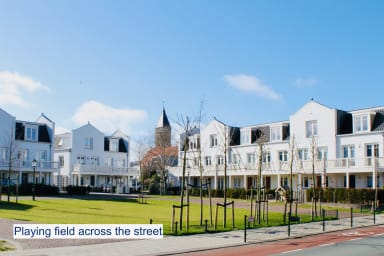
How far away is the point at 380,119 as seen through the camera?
4556 cm

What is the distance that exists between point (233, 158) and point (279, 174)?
29.8ft

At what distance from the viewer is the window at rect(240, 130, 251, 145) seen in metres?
58.2

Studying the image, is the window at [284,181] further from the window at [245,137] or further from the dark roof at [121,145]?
the dark roof at [121,145]

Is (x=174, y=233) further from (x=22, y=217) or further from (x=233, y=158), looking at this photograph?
(x=233, y=158)

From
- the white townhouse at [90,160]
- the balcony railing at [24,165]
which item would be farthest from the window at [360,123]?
the balcony railing at [24,165]

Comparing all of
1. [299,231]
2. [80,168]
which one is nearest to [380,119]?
[299,231]

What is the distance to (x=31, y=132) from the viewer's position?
5997 cm

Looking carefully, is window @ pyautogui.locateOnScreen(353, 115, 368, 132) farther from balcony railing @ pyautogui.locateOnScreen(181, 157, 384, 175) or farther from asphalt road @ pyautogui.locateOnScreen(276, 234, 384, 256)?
asphalt road @ pyautogui.locateOnScreen(276, 234, 384, 256)

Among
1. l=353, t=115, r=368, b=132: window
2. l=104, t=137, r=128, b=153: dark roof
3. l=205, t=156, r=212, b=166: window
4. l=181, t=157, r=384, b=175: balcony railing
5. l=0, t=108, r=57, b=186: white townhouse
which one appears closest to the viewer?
l=181, t=157, r=384, b=175: balcony railing

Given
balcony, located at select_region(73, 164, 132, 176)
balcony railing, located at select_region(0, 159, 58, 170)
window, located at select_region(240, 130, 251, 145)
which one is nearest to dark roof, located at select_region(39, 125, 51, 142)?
balcony railing, located at select_region(0, 159, 58, 170)

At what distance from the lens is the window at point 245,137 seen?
5825 cm

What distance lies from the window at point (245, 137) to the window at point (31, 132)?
26952 mm

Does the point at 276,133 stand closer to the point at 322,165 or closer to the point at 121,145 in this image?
the point at 322,165

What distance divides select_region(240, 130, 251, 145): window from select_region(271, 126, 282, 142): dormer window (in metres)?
3.56
